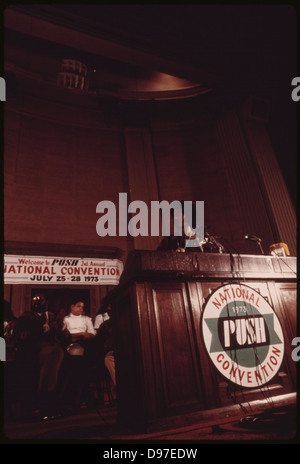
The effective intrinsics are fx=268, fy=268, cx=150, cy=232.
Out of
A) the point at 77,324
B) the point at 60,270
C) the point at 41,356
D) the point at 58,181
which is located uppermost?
the point at 58,181

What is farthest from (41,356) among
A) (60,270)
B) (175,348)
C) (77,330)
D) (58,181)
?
(58,181)

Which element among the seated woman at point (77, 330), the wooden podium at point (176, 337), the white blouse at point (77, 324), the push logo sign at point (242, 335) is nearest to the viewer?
the wooden podium at point (176, 337)

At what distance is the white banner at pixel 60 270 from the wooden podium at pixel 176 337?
4.01m

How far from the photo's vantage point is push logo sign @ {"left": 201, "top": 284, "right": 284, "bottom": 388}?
6.28ft

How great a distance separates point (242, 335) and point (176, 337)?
52 centimetres

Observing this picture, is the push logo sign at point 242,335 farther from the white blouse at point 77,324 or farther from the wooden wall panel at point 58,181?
the wooden wall panel at point 58,181

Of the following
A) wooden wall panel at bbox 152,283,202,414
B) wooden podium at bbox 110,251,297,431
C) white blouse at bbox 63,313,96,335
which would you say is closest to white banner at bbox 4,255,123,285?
white blouse at bbox 63,313,96,335

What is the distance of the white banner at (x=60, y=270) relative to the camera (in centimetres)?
571

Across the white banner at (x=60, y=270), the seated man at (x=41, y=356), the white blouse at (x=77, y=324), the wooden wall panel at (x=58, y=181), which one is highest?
the wooden wall panel at (x=58, y=181)

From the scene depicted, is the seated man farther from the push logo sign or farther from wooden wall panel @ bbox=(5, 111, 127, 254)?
wooden wall panel @ bbox=(5, 111, 127, 254)

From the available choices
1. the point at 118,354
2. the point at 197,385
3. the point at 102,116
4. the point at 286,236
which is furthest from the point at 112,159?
the point at 197,385

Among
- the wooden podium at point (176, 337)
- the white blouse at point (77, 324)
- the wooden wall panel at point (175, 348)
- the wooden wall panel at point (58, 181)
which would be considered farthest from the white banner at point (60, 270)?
the wooden wall panel at point (175, 348)

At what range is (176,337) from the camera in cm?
190

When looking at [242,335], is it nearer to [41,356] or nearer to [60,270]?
[41,356]
